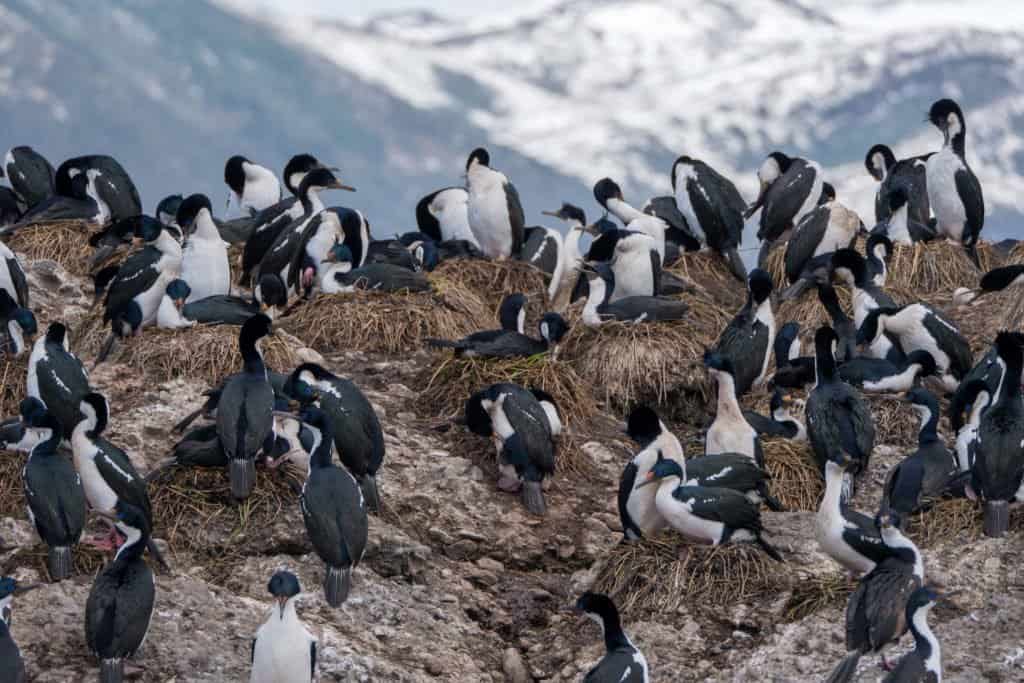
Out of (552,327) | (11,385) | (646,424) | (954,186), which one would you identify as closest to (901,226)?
(954,186)

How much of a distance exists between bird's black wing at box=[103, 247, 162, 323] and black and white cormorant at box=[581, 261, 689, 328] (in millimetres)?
3065

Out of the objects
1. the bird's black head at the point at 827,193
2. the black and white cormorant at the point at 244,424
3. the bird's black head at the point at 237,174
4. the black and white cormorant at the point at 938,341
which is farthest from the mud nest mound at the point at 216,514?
the bird's black head at the point at 827,193

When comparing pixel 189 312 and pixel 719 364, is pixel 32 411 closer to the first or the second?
pixel 189 312

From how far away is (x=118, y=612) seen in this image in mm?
8945

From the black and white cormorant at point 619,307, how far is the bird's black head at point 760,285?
2.14 ft

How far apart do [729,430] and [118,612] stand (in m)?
4.31

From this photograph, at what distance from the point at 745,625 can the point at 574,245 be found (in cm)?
649

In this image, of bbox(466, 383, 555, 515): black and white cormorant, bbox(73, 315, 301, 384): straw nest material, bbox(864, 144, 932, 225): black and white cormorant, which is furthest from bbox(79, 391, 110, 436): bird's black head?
bbox(864, 144, 932, 225): black and white cormorant

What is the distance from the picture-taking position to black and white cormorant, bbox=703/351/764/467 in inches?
463

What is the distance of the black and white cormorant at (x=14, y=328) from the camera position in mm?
12469

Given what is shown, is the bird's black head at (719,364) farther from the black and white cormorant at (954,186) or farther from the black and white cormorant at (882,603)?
the black and white cormorant at (954,186)

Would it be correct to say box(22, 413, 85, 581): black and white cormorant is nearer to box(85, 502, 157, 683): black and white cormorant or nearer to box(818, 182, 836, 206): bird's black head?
box(85, 502, 157, 683): black and white cormorant

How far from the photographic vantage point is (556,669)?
1021cm

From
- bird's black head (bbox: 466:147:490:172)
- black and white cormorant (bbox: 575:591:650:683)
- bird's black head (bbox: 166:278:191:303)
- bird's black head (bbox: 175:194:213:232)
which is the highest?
bird's black head (bbox: 466:147:490:172)
